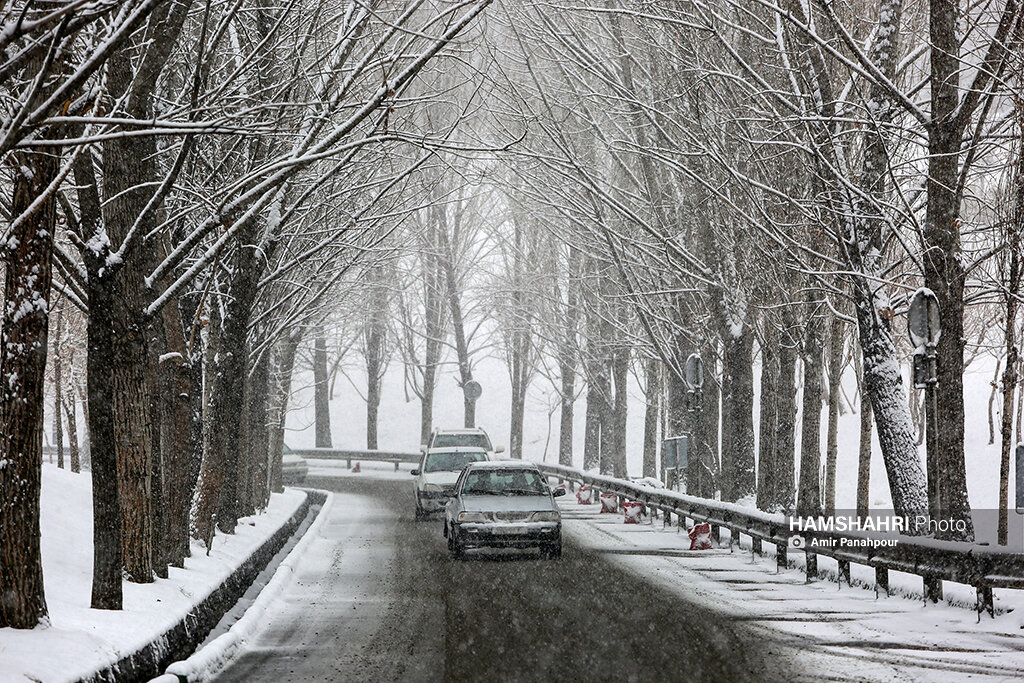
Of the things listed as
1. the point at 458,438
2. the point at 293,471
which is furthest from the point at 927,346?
the point at 293,471

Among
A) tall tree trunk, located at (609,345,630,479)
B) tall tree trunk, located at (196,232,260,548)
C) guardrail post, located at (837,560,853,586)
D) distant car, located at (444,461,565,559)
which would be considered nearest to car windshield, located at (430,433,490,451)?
tall tree trunk, located at (609,345,630,479)

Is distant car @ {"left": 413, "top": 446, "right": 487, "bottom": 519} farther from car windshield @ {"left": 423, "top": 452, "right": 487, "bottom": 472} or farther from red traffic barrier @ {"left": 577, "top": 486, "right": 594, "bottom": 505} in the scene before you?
red traffic barrier @ {"left": 577, "top": 486, "right": 594, "bottom": 505}

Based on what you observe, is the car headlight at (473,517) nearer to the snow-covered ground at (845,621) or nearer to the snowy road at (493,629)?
the snowy road at (493,629)

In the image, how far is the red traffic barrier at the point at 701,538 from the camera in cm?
1978

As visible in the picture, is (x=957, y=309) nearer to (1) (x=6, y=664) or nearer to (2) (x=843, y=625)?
(2) (x=843, y=625)

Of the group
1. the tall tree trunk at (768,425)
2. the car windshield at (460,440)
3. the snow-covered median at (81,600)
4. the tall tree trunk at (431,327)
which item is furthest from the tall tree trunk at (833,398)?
the tall tree trunk at (431,327)

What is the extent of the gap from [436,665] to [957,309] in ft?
26.4

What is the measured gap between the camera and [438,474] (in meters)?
26.8

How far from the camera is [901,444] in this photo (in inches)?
631

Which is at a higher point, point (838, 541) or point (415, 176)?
point (415, 176)

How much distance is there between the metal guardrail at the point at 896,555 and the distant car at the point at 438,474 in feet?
22.7

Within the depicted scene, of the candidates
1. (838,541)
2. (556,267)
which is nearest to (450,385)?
(556,267)

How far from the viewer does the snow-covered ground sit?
31.9ft

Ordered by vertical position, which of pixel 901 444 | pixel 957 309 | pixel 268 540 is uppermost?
pixel 957 309
